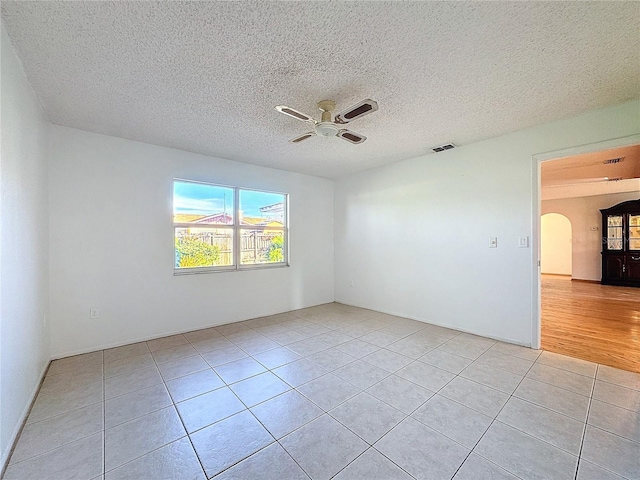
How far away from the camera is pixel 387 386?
2.29 meters

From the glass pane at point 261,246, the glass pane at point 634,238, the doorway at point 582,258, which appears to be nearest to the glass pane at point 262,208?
the glass pane at point 261,246

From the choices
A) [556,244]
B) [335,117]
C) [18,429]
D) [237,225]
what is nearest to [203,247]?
[237,225]

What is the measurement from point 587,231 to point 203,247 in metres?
9.93

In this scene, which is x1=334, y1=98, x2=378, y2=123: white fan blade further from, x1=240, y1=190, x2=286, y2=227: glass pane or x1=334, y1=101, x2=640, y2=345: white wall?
x1=240, y1=190, x2=286, y2=227: glass pane

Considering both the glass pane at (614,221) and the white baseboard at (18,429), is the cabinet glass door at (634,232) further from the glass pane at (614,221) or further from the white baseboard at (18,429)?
the white baseboard at (18,429)

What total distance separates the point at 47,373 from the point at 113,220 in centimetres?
164

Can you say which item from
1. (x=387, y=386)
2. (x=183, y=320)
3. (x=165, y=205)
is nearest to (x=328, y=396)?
(x=387, y=386)

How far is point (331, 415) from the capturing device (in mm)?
1910

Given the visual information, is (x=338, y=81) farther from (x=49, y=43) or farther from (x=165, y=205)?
(x=165, y=205)

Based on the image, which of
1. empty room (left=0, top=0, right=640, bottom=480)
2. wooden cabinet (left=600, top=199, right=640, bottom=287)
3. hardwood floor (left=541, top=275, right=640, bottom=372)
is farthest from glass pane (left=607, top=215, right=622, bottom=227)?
empty room (left=0, top=0, right=640, bottom=480)

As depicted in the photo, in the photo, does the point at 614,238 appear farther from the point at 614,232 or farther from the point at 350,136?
the point at 350,136

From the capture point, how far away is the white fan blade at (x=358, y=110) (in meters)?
1.91

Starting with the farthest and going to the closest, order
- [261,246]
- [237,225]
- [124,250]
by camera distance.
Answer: [261,246]
[237,225]
[124,250]

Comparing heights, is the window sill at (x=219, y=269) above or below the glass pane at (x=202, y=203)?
below
